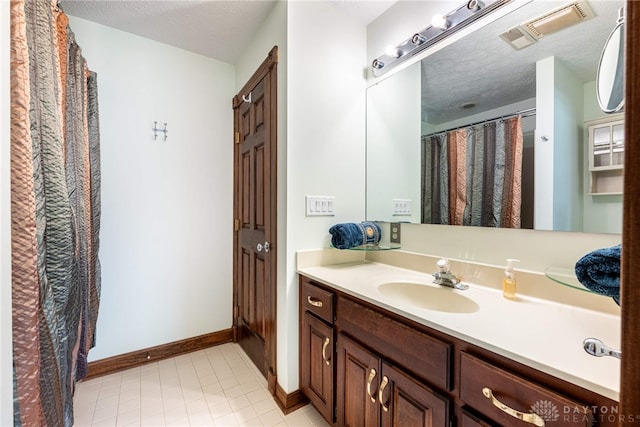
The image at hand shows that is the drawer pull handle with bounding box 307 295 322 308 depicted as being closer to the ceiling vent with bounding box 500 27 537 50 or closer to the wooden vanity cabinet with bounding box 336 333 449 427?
the wooden vanity cabinet with bounding box 336 333 449 427

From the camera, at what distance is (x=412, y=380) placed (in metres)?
0.88

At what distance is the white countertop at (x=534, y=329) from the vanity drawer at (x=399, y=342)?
0.17 ft

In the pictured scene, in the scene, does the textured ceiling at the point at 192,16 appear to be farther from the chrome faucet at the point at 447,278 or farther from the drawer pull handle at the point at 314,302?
the drawer pull handle at the point at 314,302

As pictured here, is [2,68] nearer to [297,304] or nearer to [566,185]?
[297,304]

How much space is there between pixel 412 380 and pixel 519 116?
111 centimetres

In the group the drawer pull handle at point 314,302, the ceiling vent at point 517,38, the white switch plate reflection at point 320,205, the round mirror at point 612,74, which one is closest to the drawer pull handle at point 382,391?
the drawer pull handle at point 314,302

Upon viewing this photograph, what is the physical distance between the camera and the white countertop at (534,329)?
567mm

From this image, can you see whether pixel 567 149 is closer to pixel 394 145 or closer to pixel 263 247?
pixel 394 145

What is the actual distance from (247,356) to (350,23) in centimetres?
250

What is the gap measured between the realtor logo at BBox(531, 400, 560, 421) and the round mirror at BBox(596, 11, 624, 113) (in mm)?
913

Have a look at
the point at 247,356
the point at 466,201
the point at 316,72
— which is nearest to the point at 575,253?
the point at 466,201

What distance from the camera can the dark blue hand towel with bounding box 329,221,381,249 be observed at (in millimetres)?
1482

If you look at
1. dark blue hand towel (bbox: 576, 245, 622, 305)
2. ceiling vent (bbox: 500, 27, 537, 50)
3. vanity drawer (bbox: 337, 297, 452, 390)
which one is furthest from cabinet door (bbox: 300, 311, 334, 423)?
ceiling vent (bbox: 500, 27, 537, 50)

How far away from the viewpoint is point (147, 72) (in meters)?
1.94
